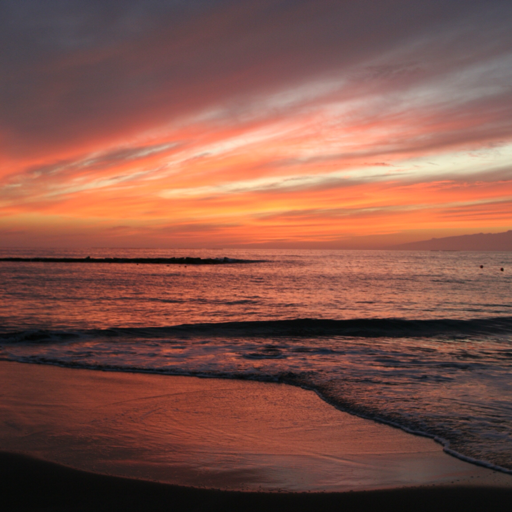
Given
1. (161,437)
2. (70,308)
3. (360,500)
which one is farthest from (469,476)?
(70,308)

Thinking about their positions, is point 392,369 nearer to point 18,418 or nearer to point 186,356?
point 186,356

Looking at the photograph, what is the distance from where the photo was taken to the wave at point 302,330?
49.7 ft

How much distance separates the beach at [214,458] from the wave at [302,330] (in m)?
7.57

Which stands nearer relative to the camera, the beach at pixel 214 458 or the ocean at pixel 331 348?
the beach at pixel 214 458

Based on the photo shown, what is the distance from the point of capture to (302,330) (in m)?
17.5

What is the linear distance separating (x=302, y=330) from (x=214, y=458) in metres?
12.6

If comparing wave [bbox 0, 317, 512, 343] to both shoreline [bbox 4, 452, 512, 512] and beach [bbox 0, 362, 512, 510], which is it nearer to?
beach [bbox 0, 362, 512, 510]

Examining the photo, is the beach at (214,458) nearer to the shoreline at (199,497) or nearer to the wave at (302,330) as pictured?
the shoreline at (199,497)

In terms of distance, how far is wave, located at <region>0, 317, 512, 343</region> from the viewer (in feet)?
49.7

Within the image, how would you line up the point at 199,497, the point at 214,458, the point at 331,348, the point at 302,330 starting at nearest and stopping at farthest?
1. the point at 199,497
2. the point at 214,458
3. the point at 331,348
4. the point at 302,330

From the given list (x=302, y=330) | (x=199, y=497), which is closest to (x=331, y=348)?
(x=302, y=330)

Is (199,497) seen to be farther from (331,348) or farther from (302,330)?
(302,330)

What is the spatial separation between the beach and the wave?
7.57 metres

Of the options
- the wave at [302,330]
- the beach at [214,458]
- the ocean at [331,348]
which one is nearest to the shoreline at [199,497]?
the beach at [214,458]
